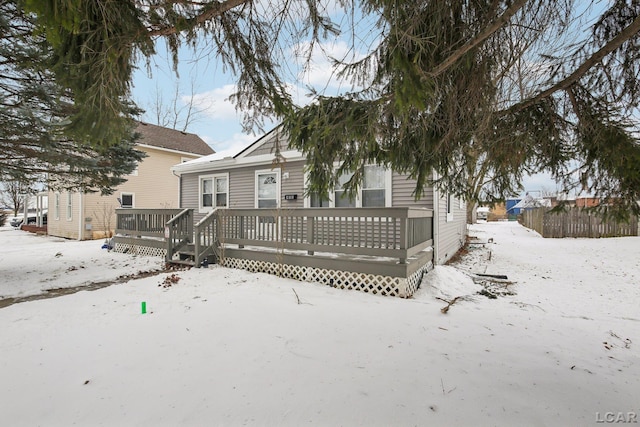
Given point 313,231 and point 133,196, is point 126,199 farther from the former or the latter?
point 313,231

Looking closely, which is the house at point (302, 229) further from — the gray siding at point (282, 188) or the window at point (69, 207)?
the window at point (69, 207)

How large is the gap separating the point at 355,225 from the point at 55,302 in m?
4.86

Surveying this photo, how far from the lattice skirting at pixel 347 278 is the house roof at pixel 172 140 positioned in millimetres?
12476

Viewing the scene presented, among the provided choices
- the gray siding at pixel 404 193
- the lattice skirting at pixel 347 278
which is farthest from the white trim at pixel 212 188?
the gray siding at pixel 404 193

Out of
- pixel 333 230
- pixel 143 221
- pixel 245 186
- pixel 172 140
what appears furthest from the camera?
pixel 172 140

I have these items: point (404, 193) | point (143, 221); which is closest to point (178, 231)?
point (143, 221)

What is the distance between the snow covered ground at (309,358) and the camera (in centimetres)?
216

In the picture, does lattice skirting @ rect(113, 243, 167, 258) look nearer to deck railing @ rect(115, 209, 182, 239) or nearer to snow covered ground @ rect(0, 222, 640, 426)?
A: deck railing @ rect(115, 209, 182, 239)

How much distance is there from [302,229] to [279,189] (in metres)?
3.76

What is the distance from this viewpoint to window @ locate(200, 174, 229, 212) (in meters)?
11.1

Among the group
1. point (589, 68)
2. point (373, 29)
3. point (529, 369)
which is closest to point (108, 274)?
point (373, 29)

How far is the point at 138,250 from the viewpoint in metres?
9.59

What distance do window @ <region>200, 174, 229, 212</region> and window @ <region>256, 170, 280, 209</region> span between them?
1394 millimetres

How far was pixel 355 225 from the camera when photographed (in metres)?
5.85
